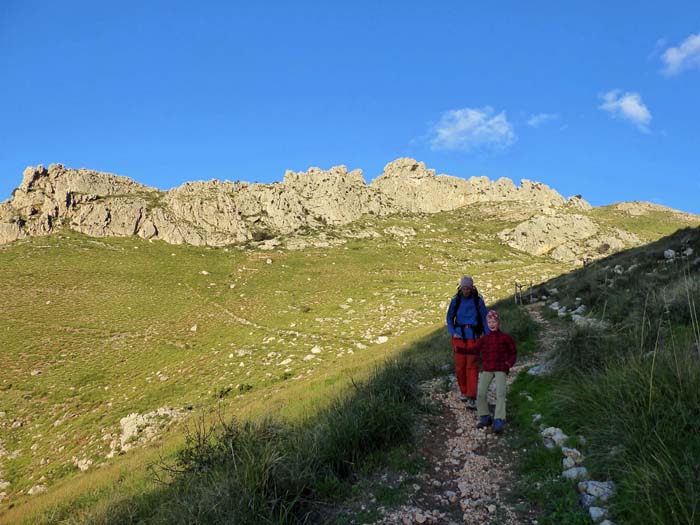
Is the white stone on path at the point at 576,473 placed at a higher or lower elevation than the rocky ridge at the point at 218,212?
lower

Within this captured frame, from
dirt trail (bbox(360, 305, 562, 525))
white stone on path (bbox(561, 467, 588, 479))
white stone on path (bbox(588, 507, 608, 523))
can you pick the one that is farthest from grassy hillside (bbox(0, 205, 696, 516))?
white stone on path (bbox(588, 507, 608, 523))

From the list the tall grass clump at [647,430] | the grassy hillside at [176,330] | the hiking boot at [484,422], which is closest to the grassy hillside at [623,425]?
the tall grass clump at [647,430]

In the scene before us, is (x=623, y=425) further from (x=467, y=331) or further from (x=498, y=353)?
(x=467, y=331)

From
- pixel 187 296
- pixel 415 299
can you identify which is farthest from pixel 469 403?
pixel 187 296

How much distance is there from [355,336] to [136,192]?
8942 centimetres

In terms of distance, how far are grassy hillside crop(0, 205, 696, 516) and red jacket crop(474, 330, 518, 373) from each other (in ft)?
13.8

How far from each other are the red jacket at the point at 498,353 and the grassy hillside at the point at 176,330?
4204mm

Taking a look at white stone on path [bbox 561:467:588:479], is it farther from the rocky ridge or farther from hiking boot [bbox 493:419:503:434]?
the rocky ridge

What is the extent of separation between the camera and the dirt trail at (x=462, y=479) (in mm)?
4590

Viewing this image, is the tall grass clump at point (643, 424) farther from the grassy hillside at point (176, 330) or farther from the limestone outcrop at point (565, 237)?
the limestone outcrop at point (565, 237)

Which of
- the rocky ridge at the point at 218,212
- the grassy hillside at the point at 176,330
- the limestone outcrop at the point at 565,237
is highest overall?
the rocky ridge at the point at 218,212

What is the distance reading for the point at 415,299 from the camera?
4025cm

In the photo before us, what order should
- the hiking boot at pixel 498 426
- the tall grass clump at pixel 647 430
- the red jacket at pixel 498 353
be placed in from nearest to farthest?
the tall grass clump at pixel 647 430, the hiking boot at pixel 498 426, the red jacket at pixel 498 353

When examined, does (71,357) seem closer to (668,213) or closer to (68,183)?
(68,183)
